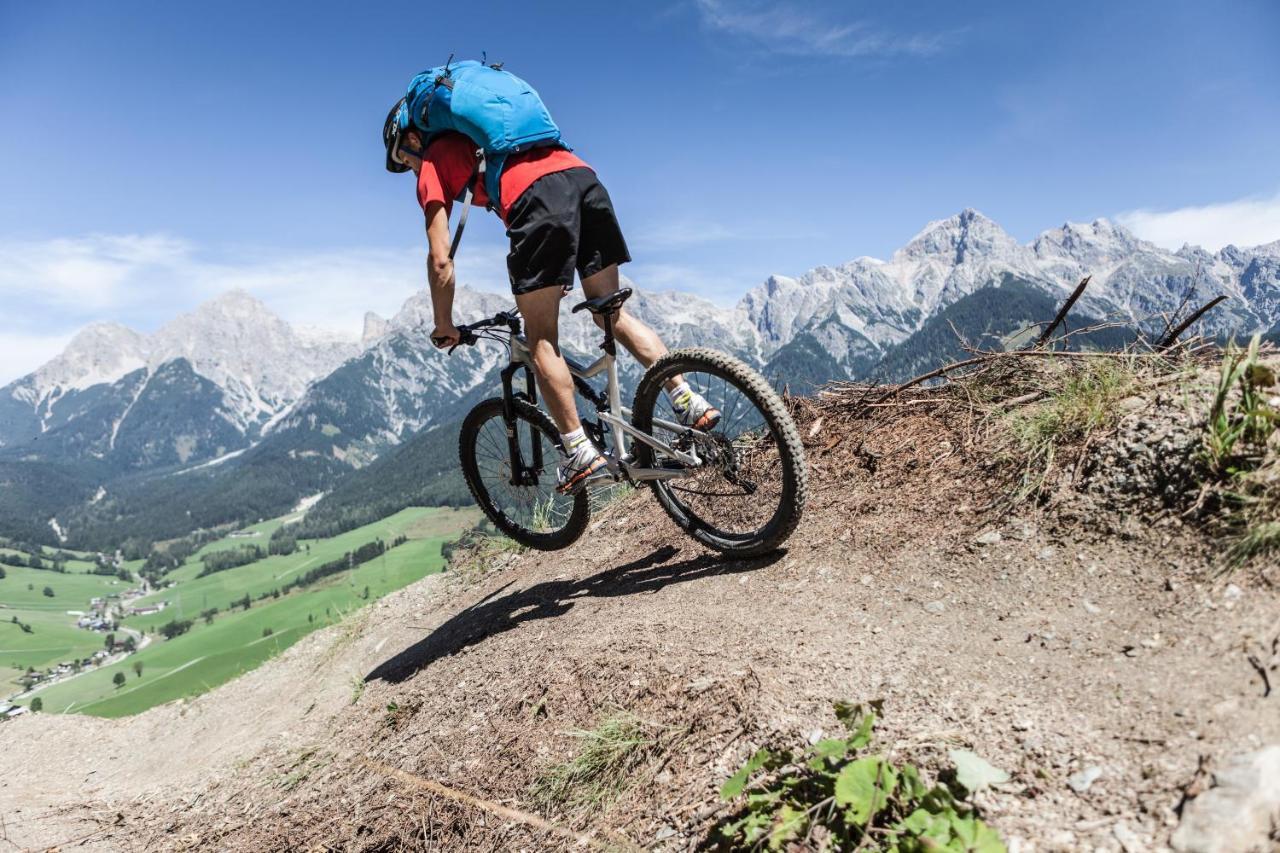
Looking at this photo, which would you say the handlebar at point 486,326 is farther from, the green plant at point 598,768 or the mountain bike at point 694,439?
the green plant at point 598,768

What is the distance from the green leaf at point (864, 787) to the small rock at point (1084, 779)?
553mm

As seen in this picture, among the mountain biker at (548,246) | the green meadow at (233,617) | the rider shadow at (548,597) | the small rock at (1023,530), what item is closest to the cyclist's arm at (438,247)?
the mountain biker at (548,246)

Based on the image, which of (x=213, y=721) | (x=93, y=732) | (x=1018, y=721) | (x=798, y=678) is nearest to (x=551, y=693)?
(x=798, y=678)

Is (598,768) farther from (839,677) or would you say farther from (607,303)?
(607,303)

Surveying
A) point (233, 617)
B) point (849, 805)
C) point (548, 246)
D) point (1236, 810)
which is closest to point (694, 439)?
point (548, 246)

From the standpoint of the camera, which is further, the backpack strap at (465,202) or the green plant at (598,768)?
the backpack strap at (465,202)

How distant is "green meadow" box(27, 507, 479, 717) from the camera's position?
86.6 m

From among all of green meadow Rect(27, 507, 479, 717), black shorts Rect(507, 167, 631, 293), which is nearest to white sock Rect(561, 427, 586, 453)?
black shorts Rect(507, 167, 631, 293)

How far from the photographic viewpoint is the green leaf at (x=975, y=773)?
2.25 meters

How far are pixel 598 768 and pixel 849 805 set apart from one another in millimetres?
1310

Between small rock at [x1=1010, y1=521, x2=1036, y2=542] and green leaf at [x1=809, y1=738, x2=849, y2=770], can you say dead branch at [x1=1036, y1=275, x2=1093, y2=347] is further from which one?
green leaf at [x1=809, y1=738, x2=849, y2=770]

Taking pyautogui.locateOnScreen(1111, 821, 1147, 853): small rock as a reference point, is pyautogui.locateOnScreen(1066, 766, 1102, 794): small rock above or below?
above

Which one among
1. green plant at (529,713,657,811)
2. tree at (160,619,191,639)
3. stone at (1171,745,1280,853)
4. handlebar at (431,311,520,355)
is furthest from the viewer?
tree at (160,619,191,639)

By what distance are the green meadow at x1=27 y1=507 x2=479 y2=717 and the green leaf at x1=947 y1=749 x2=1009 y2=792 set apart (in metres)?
52.0
